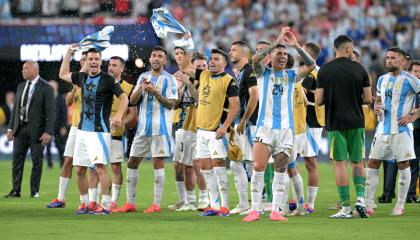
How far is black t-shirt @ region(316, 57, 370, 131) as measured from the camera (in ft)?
46.0

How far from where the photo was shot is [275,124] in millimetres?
13625

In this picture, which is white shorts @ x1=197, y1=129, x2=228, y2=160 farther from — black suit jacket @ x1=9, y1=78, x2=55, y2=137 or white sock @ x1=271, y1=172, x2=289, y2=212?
black suit jacket @ x1=9, y1=78, x2=55, y2=137

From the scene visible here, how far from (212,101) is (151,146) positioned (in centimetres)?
145

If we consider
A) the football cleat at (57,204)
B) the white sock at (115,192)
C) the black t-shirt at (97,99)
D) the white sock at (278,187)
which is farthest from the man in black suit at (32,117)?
the white sock at (278,187)

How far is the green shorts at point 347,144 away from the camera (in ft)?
46.3

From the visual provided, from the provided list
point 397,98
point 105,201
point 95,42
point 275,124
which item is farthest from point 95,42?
point 397,98

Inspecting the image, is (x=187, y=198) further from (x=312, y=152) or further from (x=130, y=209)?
(x=312, y=152)

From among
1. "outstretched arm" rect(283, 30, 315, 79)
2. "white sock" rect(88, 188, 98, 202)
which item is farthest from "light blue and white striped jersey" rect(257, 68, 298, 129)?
"white sock" rect(88, 188, 98, 202)

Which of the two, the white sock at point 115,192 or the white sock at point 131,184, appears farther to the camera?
the white sock at point 115,192

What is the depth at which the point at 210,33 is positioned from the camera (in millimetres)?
33281

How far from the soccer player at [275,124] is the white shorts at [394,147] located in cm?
164

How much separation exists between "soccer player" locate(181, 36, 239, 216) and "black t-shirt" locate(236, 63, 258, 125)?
15 cm

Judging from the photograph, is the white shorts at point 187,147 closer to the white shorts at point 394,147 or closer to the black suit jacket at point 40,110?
the white shorts at point 394,147

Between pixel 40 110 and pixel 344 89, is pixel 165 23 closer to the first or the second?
pixel 344 89
